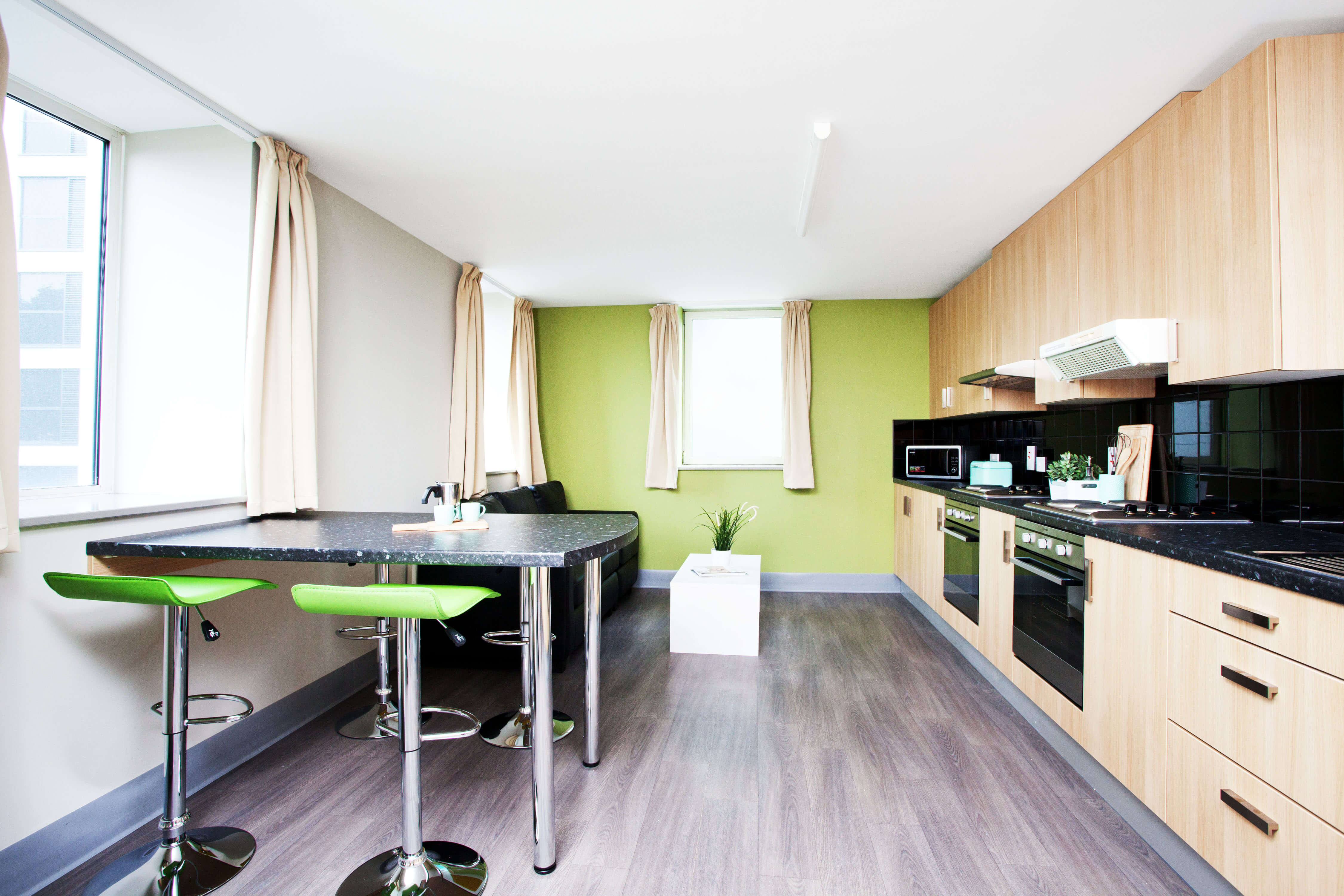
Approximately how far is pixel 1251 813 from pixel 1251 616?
17.8 inches

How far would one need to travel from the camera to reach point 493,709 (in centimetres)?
264

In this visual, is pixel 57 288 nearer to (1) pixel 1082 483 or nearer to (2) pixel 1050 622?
(2) pixel 1050 622

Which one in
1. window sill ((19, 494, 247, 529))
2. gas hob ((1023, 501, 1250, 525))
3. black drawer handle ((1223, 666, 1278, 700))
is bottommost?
black drawer handle ((1223, 666, 1278, 700))

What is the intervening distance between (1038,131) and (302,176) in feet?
9.81

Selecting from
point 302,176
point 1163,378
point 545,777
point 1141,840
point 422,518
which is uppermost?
point 302,176

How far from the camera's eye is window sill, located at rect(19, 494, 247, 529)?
1641 millimetres

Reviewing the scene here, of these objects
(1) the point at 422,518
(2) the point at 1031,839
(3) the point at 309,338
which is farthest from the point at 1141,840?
(3) the point at 309,338

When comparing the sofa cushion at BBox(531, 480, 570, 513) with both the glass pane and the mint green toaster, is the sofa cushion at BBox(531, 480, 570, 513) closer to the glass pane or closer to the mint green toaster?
the glass pane

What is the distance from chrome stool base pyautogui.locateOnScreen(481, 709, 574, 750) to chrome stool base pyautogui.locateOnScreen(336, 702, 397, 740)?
40 centimetres

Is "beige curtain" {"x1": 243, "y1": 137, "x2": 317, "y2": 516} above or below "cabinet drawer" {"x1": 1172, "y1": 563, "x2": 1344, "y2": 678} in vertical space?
above

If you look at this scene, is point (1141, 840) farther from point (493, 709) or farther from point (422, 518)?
point (422, 518)

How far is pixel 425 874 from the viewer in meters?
1.45

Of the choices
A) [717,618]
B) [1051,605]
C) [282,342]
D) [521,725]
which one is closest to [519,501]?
[717,618]

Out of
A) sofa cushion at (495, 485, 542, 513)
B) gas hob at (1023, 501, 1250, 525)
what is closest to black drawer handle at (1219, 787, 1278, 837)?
gas hob at (1023, 501, 1250, 525)
